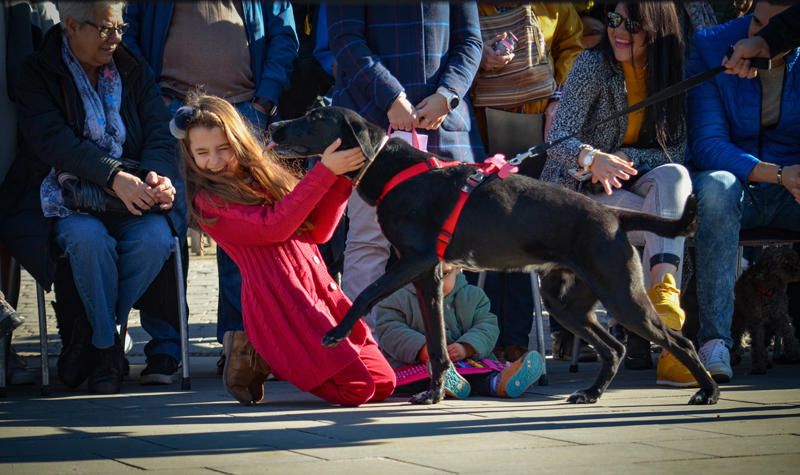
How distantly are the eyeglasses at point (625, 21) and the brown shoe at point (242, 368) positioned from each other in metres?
2.75

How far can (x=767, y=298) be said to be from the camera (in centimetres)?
625

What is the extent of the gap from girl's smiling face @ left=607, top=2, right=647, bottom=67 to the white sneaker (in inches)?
65.1

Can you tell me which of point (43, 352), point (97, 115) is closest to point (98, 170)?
point (97, 115)

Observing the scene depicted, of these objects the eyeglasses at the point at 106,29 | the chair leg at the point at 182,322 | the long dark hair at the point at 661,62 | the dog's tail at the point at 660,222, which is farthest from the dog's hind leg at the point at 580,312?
the eyeglasses at the point at 106,29

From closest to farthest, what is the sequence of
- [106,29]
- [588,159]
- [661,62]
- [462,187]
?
[462,187], [106,29], [588,159], [661,62]

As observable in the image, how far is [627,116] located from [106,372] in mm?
3191

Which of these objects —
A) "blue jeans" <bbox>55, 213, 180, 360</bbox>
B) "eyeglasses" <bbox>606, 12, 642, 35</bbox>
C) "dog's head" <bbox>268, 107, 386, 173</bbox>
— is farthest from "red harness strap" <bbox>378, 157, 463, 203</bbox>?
"eyeglasses" <bbox>606, 12, 642, 35</bbox>

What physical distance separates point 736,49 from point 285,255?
8.62ft

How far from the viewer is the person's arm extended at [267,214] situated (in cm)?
459

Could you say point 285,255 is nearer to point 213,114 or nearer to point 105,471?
point 213,114

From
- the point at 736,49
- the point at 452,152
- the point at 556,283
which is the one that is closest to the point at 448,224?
the point at 556,283

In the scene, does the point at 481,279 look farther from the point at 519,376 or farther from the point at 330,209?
the point at 330,209

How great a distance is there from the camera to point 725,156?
594 centimetres

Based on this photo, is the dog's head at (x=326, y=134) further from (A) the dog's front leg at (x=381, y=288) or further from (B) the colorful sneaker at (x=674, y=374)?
(B) the colorful sneaker at (x=674, y=374)
